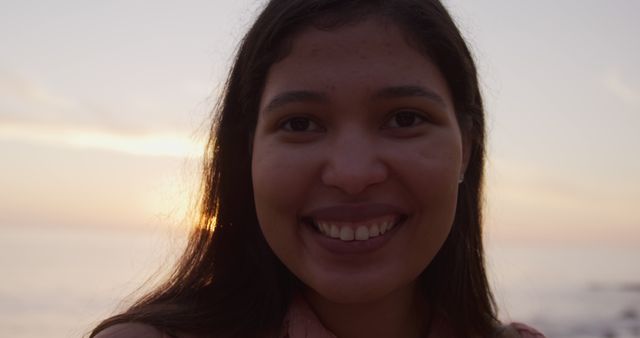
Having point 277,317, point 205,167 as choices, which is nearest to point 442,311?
point 277,317

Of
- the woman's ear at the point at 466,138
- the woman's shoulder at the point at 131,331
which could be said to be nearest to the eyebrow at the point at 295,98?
the woman's ear at the point at 466,138

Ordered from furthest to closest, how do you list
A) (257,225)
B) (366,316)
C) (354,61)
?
(257,225) → (366,316) → (354,61)

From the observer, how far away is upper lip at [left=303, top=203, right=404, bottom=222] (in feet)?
8.59

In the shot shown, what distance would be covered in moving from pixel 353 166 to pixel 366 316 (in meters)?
0.76

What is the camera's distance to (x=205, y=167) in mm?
3318

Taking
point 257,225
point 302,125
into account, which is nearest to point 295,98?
point 302,125

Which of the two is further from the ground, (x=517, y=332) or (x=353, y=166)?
(x=353, y=166)

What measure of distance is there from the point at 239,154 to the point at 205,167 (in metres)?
0.22

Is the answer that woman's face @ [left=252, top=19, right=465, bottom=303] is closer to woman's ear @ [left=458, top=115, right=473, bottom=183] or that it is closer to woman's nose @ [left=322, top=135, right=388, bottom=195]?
woman's nose @ [left=322, top=135, right=388, bottom=195]

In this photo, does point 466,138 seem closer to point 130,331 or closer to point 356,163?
point 356,163

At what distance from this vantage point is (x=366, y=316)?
9.92 ft

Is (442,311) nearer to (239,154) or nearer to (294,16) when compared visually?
(239,154)

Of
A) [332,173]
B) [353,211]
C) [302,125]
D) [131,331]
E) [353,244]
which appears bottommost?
[131,331]

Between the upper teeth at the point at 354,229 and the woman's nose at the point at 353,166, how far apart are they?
14 cm
